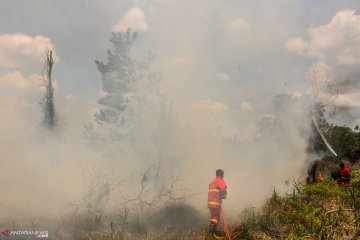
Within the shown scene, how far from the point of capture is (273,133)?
59.5ft

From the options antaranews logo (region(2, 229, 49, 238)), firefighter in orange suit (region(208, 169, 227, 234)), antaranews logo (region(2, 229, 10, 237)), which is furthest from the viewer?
antaranews logo (region(2, 229, 10, 237))

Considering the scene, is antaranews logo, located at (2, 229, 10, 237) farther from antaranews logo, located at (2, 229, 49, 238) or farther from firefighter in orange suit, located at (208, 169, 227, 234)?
firefighter in orange suit, located at (208, 169, 227, 234)

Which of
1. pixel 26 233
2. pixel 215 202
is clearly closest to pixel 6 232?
pixel 26 233

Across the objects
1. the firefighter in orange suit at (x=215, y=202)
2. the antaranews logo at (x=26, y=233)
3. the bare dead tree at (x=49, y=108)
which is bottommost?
the antaranews logo at (x=26, y=233)

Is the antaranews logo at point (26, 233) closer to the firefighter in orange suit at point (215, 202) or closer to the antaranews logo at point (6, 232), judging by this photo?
the antaranews logo at point (6, 232)

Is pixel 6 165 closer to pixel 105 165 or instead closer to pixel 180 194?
pixel 105 165

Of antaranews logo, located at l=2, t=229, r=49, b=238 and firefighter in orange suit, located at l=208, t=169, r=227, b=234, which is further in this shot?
antaranews logo, located at l=2, t=229, r=49, b=238

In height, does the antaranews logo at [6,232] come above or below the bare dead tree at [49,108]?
below

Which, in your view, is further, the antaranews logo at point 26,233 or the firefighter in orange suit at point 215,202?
the antaranews logo at point 26,233

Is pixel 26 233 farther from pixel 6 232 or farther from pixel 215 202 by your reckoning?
A: pixel 215 202

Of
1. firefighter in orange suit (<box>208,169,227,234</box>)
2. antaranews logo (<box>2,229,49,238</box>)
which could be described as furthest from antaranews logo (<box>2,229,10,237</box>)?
firefighter in orange suit (<box>208,169,227,234</box>)

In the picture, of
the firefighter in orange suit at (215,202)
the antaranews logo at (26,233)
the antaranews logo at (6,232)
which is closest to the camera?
the firefighter in orange suit at (215,202)

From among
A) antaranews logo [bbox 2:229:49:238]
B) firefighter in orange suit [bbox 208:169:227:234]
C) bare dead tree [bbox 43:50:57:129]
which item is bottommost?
antaranews logo [bbox 2:229:49:238]

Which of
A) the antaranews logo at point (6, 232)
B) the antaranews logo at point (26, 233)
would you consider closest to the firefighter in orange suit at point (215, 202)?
the antaranews logo at point (26, 233)
